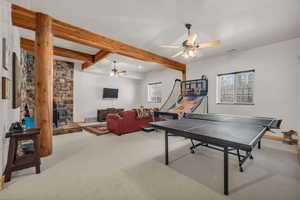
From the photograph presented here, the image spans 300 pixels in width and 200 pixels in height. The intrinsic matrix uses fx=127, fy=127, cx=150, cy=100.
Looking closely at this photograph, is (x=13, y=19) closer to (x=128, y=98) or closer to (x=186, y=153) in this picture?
(x=186, y=153)

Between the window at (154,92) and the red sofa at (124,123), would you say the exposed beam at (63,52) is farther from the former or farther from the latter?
the window at (154,92)

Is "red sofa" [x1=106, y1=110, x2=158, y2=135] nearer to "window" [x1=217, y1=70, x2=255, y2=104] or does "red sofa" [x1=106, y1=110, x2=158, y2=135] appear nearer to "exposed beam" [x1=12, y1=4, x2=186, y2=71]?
"exposed beam" [x1=12, y1=4, x2=186, y2=71]

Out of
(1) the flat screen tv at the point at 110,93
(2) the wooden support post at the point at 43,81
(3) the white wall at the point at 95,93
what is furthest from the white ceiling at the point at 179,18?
(1) the flat screen tv at the point at 110,93

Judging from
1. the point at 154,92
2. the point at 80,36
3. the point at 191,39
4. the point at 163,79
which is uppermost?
the point at 80,36

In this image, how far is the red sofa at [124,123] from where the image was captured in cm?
420

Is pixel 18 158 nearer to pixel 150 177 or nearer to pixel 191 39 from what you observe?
pixel 150 177

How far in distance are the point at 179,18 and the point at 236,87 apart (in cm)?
353

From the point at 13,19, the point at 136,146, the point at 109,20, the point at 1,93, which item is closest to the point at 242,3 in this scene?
the point at 109,20

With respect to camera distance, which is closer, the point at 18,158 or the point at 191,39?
the point at 18,158

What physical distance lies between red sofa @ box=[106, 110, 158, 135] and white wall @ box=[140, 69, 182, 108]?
124 inches

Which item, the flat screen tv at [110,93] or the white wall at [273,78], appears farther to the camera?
the flat screen tv at [110,93]

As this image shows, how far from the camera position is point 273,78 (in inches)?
151

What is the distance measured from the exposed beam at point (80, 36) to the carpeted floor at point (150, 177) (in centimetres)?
264

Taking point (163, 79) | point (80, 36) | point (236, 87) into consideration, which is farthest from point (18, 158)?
point (163, 79)
